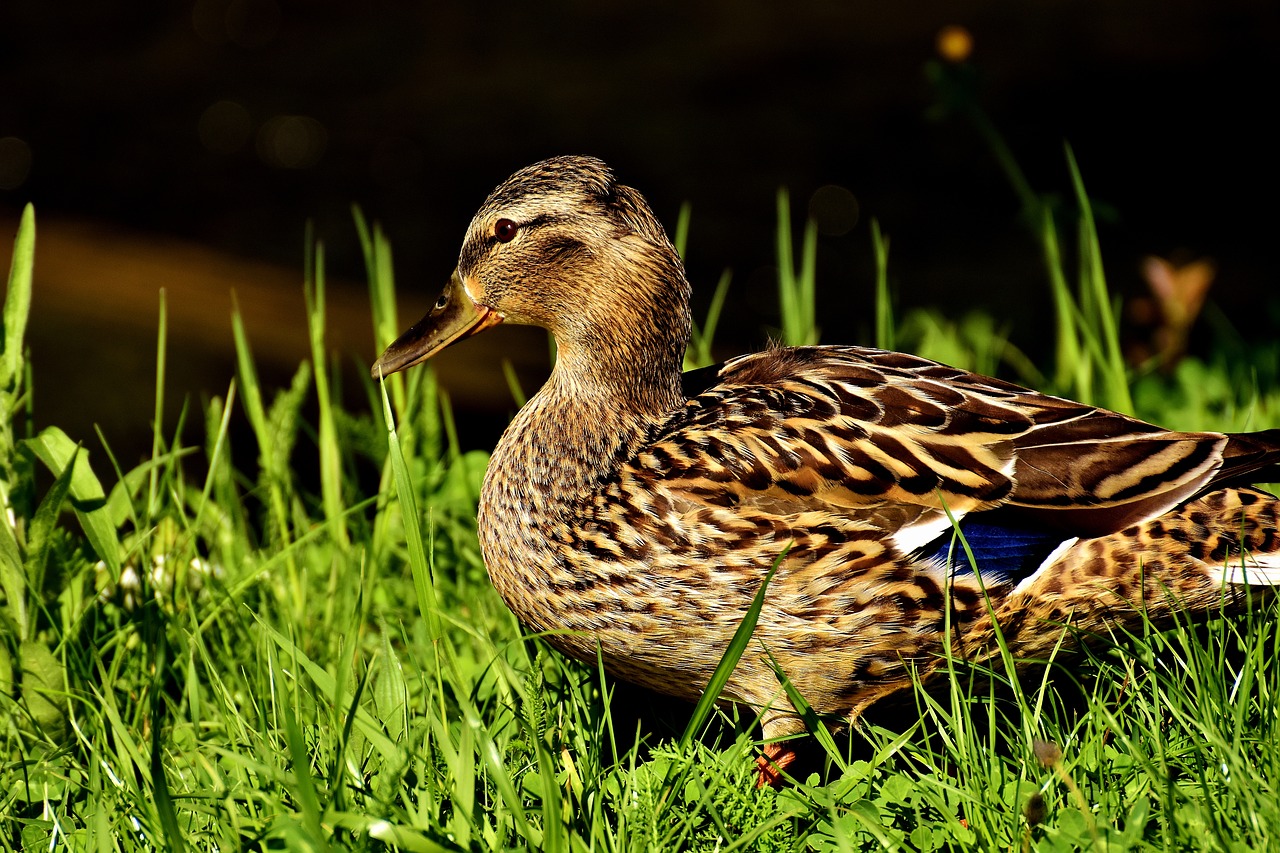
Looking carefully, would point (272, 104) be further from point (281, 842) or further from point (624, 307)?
point (281, 842)

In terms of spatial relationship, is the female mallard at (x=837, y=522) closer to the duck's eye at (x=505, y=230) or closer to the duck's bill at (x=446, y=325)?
the duck's eye at (x=505, y=230)

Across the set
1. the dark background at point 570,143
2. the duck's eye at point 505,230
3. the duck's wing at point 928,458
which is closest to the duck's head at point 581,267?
the duck's eye at point 505,230

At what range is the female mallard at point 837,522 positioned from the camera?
2.98m

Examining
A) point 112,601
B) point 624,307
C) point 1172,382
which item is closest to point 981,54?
point 1172,382

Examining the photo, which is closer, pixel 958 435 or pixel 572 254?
pixel 958 435

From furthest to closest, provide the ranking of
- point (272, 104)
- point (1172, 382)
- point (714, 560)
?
point (272, 104), point (1172, 382), point (714, 560)

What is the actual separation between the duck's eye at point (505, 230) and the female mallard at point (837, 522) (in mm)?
10

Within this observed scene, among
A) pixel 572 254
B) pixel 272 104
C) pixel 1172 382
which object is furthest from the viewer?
pixel 272 104

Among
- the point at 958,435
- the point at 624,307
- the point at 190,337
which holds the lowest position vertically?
the point at 190,337

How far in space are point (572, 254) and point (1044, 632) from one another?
4.68 feet

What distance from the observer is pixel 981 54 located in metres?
9.01

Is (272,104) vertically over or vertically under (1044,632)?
over

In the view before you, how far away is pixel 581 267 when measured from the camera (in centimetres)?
334

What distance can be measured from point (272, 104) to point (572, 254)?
7740mm
